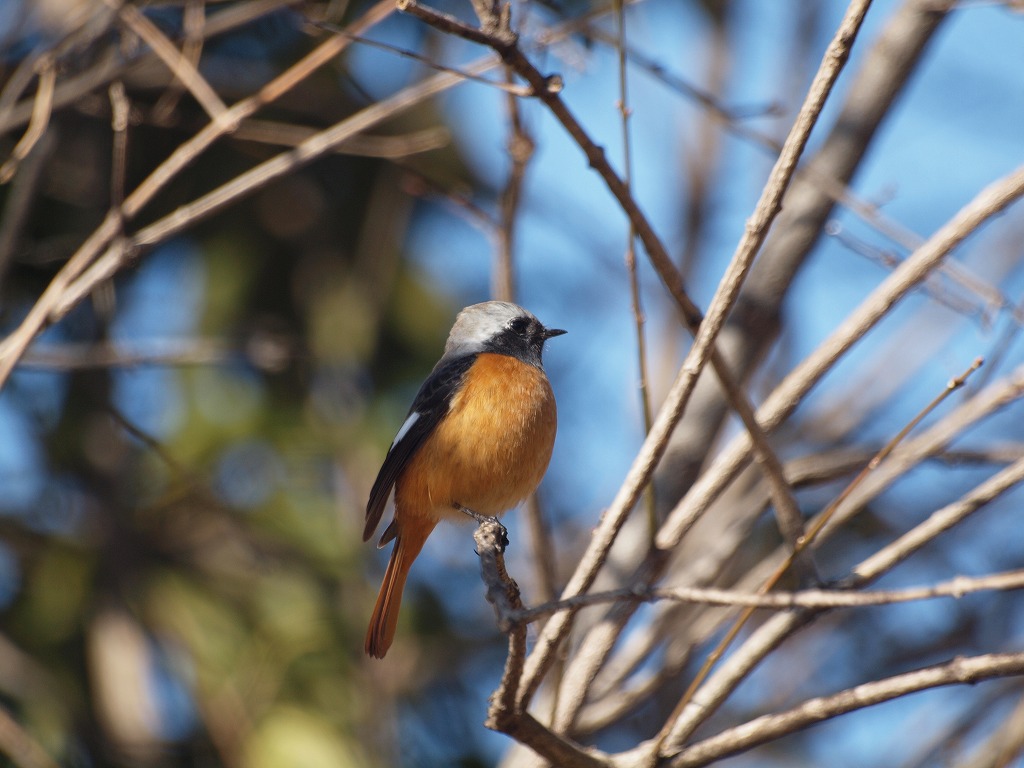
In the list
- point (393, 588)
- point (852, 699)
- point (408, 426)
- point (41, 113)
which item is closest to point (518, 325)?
point (408, 426)

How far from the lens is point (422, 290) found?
19.6ft

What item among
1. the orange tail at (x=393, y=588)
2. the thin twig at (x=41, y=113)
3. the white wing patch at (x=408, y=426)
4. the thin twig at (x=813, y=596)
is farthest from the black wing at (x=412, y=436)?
the thin twig at (x=813, y=596)

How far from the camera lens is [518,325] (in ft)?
14.0

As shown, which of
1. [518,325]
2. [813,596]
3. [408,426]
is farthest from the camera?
[518,325]

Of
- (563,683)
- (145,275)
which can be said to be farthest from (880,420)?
(145,275)

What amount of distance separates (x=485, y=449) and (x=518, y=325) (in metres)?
0.73

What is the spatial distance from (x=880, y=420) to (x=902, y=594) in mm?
4012

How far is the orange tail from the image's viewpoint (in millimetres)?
3545

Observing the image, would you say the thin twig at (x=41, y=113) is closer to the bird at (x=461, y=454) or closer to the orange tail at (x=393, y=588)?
the bird at (x=461, y=454)

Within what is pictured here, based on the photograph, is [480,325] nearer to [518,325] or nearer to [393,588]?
[518,325]

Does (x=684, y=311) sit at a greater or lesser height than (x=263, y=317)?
lesser

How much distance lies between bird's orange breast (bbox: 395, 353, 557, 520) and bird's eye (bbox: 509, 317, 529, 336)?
0.31m

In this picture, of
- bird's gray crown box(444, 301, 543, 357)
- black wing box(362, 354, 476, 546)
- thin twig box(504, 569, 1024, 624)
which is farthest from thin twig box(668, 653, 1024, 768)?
bird's gray crown box(444, 301, 543, 357)

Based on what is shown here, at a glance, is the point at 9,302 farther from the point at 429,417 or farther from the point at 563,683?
the point at 563,683
